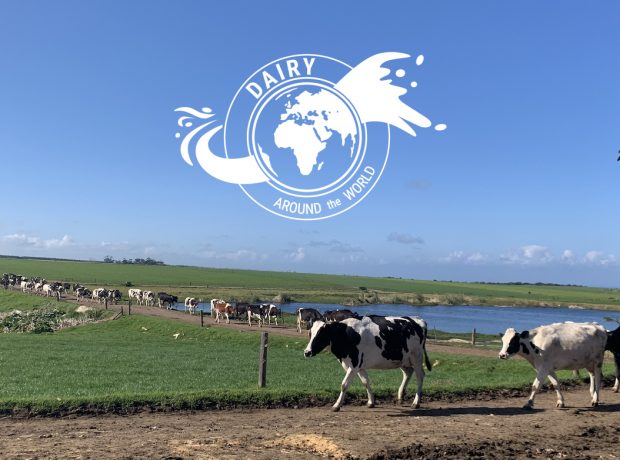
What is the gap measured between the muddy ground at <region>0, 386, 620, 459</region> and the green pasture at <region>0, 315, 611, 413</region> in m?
0.73

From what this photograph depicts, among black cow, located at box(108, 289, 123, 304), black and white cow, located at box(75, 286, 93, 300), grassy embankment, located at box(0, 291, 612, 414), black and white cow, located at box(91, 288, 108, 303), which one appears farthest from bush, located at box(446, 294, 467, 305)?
grassy embankment, located at box(0, 291, 612, 414)

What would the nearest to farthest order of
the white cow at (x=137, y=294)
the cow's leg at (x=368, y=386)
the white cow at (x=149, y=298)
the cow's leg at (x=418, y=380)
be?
1. the cow's leg at (x=368, y=386)
2. the cow's leg at (x=418, y=380)
3. the white cow at (x=149, y=298)
4. the white cow at (x=137, y=294)

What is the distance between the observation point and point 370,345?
11648 mm

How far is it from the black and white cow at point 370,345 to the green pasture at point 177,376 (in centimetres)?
132

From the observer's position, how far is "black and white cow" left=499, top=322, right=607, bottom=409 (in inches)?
481

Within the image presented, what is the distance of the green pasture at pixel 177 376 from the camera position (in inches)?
469

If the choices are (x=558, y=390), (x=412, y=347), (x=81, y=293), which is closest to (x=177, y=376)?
(x=412, y=347)

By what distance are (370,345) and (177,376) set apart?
22.7 feet

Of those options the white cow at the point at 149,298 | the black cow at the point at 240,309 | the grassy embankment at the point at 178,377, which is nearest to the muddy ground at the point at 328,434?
the grassy embankment at the point at 178,377

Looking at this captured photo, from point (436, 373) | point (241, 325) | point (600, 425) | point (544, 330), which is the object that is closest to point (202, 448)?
point (600, 425)

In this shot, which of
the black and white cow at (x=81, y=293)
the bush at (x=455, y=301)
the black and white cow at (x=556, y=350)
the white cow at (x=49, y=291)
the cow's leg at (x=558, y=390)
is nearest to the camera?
the cow's leg at (x=558, y=390)

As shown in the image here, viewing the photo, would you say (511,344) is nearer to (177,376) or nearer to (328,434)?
(328,434)

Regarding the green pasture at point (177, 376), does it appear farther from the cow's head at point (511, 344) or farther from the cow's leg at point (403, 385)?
the cow's head at point (511, 344)

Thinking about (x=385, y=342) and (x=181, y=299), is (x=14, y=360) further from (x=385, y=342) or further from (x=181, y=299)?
(x=181, y=299)
